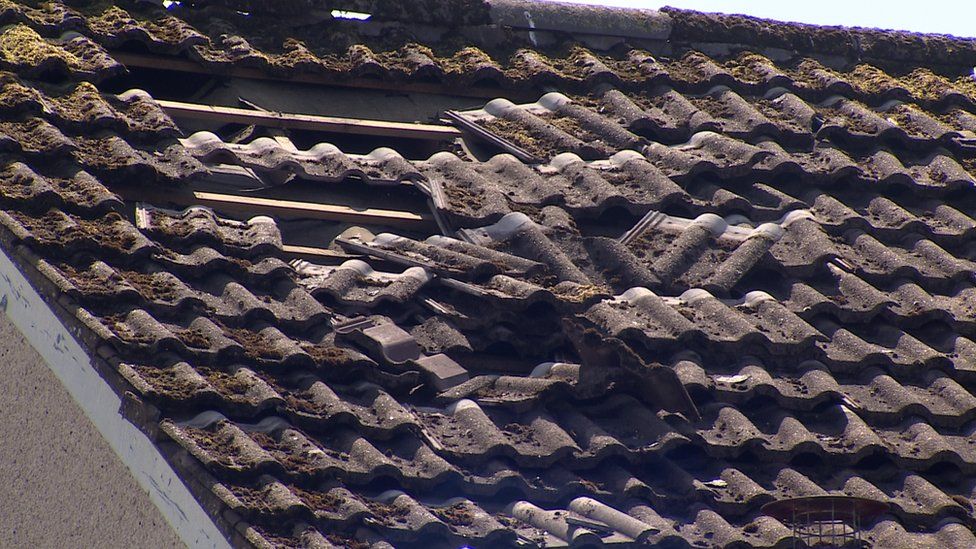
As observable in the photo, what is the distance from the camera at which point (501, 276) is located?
5.17m

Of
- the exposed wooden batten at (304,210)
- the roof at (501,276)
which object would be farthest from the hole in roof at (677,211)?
the exposed wooden batten at (304,210)

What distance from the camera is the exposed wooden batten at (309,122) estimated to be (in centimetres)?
597

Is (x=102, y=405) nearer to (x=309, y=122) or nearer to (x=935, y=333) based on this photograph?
(x=309, y=122)

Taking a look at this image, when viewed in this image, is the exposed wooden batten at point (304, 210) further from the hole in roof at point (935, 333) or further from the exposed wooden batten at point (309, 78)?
the hole in roof at point (935, 333)

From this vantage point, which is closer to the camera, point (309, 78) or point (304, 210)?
point (304, 210)

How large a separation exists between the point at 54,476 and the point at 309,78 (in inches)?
95.5

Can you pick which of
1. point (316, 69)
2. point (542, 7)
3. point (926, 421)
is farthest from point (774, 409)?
point (542, 7)

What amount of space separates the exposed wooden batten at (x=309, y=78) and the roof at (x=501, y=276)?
0.02 m

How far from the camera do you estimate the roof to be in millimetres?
4191

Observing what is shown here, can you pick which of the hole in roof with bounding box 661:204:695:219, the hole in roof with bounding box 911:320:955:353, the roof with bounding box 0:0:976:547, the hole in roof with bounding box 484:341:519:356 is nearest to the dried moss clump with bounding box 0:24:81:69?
the roof with bounding box 0:0:976:547

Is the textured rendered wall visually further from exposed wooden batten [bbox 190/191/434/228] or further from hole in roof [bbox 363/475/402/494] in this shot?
exposed wooden batten [bbox 190/191/434/228]

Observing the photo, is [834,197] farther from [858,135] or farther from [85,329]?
[85,329]

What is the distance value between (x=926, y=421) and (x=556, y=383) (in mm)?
1435

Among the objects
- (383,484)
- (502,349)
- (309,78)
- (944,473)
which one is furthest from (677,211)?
(383,484)
